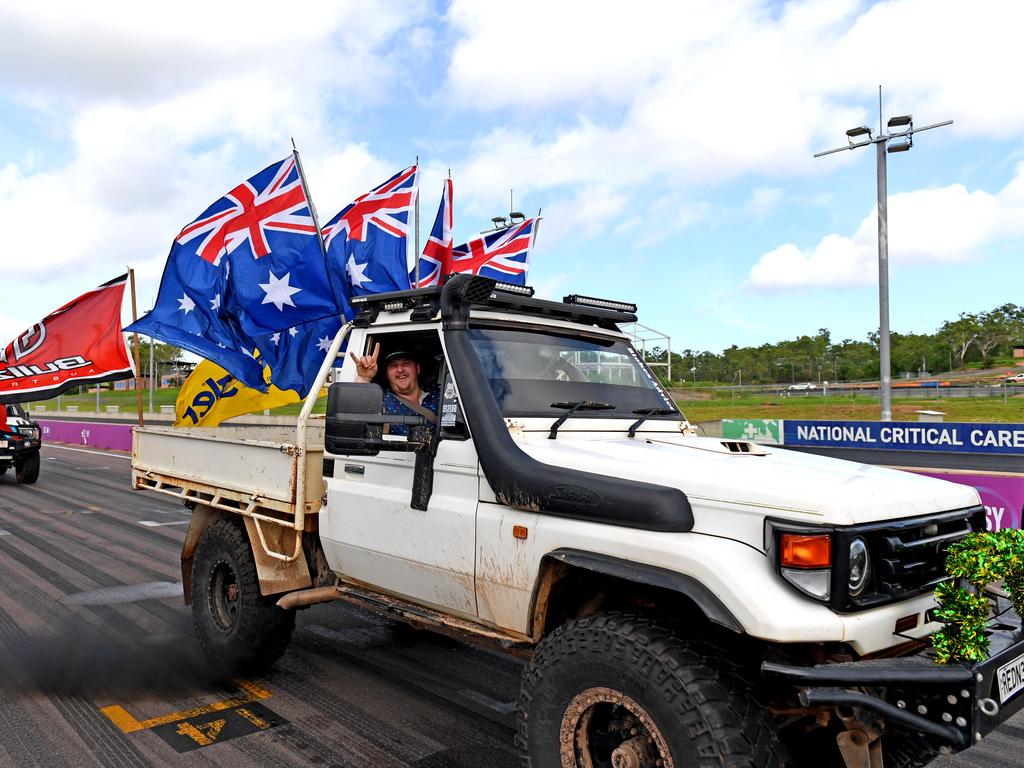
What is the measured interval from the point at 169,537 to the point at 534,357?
27.5 ft

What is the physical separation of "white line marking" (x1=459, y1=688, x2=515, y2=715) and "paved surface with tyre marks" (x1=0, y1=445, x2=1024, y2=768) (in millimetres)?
12

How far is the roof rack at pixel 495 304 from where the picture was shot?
148 inches

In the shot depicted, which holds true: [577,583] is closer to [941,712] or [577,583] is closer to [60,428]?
[941,712]

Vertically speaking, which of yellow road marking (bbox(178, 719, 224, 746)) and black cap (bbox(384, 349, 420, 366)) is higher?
black cap (bbox(384, 349, 420, 366))

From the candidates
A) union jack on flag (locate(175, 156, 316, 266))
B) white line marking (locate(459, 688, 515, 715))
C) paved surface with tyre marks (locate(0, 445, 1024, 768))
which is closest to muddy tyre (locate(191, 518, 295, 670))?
paved surface with tyre marks (locate(0, 445, 1024, 768))

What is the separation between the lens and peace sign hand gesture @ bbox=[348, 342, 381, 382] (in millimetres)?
4262

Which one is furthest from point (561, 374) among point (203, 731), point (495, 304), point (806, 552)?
point (203, 731)

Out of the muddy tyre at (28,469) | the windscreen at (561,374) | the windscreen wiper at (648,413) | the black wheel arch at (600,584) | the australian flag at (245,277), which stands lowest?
the muddy tyre at (28,469)

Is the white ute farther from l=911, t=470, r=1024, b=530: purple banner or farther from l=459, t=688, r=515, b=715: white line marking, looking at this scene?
l=911, t=470, r=1024, b=530: purple banner

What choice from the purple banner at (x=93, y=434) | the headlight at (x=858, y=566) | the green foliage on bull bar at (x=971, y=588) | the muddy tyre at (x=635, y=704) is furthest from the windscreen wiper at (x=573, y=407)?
the purple banner at (x=93, y=434)

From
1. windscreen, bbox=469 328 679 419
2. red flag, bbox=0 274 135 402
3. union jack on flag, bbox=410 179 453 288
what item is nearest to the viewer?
windscreen, bbox=469 328 679 419

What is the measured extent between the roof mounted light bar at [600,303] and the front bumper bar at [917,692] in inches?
92.7

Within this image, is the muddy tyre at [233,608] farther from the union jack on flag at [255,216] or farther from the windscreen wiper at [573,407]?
the union jack on flag at [255,216]

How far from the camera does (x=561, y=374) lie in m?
3.96
